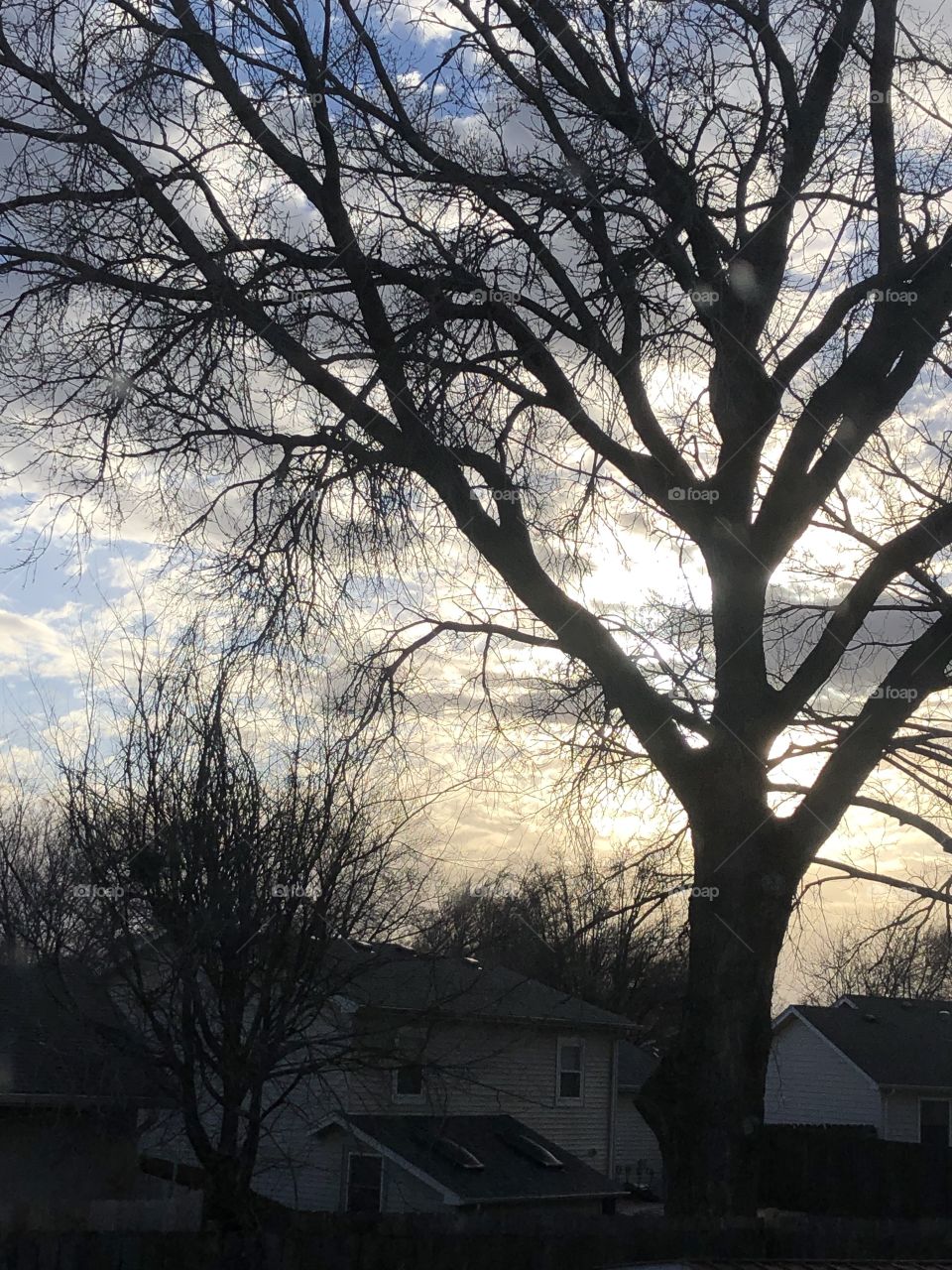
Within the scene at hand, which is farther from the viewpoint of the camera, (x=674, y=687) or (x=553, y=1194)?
(x=553, y=1194)

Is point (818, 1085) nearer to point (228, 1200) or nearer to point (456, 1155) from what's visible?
point (456, 1155)

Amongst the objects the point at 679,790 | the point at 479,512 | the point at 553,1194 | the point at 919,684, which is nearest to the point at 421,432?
the point at 479,512

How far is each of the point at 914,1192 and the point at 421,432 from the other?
1952cm

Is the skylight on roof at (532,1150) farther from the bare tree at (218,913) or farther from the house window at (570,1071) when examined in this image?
the bare tree at (218,913)

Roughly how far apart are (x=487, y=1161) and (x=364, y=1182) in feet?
6.43

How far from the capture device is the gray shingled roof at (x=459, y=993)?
1027cm

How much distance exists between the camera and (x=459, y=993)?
30.1ft

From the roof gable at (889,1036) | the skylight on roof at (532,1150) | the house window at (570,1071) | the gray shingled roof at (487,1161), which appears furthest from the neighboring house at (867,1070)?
the skylight on roof at (532,1150)

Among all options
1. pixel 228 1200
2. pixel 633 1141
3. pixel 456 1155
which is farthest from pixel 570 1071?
pixel 228 1200

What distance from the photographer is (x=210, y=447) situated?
923 cm

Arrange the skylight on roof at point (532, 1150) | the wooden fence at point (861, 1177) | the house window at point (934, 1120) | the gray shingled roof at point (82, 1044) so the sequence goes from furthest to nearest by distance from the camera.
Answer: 1. the house window at point (934, 1120)
2. the skylight on roof at point (532, 1150)
3. the wooden fence at point (861, 1177)
4. the gray shingled roof at point (82, 1044)

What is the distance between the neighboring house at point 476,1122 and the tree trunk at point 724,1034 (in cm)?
692

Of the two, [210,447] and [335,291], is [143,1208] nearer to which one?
[210,447]

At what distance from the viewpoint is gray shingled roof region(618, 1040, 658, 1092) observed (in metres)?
36.5
